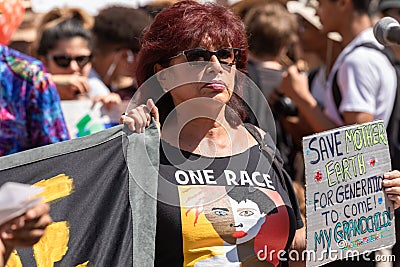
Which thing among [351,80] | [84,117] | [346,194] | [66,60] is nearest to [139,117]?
[346,194]

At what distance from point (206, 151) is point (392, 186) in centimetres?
64

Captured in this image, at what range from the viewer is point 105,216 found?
262cm

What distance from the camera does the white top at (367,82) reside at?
4051mm

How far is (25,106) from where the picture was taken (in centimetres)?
354

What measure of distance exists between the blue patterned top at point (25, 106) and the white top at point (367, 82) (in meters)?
1.40

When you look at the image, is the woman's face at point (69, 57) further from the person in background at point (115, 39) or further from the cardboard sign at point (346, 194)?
the cardboard sign at point (346, 194)

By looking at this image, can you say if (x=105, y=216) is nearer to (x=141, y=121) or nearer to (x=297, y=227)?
(x=141, y=121)

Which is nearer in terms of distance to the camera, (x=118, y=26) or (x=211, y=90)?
(x=211, y=90)

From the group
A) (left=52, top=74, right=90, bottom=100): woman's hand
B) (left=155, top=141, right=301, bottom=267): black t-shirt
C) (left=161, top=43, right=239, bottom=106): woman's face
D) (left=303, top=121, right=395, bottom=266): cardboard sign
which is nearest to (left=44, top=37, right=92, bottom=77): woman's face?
(left=52, top=74, right=90, bottom=100): woman's hand

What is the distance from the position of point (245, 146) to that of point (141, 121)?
1.36 feet

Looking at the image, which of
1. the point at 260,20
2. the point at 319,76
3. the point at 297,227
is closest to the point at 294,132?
the point at 319,76

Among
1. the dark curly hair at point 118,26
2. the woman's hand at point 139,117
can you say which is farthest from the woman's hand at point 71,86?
the woman's hand at point 139,117

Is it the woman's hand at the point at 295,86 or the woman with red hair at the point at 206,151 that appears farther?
the woman's hand at the point at 295,86

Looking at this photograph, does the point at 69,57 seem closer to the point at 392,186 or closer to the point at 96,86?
the point at 96,86
